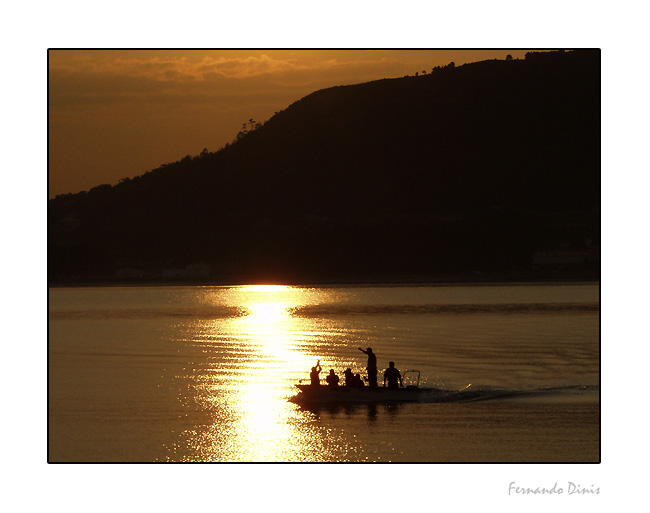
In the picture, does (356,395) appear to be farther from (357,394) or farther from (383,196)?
(383,196)

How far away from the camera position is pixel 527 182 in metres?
141

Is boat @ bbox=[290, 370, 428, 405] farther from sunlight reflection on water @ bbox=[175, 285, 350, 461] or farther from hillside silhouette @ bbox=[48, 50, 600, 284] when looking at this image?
hillside silhouette @ bbox=[48, 50, 600, 284]

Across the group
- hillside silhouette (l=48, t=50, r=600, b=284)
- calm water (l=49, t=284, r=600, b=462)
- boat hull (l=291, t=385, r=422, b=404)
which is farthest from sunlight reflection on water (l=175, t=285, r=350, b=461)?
hillside silhouette (l=48, t=50, r=600, b=284)

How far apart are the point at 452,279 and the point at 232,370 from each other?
113576 mm

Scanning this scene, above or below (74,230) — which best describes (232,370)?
below

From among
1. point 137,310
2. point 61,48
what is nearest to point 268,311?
point 137,310

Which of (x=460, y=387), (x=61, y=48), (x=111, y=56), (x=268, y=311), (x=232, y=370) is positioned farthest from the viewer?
(x=268, y=311)

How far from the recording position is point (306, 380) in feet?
129

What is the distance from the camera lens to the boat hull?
32625 mm

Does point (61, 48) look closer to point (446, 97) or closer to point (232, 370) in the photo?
point (232, 370)

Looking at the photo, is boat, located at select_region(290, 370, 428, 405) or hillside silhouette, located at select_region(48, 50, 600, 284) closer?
boat, located at select_region(290, 370, 428, 405)

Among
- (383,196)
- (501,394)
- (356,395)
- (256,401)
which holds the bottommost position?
(256,401)

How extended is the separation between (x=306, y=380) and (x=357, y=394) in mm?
6541

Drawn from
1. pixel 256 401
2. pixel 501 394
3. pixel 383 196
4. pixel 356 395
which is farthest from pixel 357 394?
pixel 383 196
